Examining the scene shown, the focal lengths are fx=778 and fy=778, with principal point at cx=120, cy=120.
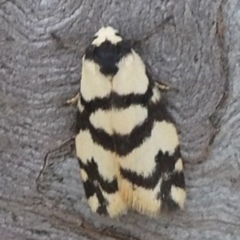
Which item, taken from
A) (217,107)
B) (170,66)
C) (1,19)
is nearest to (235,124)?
(217,107)

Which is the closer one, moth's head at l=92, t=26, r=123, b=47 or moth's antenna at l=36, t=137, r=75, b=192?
moth's head at l=92, t=26, r=123, b=47

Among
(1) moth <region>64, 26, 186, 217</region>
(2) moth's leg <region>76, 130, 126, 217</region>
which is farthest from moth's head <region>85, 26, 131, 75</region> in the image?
(2) moth's leg <region>76, 130, 126, 217</region>

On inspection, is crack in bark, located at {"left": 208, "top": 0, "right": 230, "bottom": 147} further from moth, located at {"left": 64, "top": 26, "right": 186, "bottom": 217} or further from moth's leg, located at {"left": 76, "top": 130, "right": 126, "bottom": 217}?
moth's leg, located at {"left": 76, "top": 130, "right": 126, "bottom": 217}

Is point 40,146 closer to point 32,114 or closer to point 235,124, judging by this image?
point 32,114

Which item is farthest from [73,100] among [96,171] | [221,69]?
[221,69]

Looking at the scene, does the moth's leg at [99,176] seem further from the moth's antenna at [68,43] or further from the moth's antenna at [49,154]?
the moth's antenna at [68,43]

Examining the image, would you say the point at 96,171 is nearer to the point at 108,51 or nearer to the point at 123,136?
the point at 123,136
